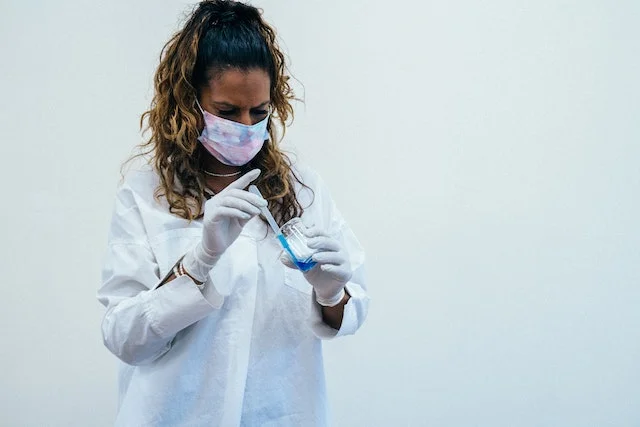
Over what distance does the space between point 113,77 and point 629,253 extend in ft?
4.68

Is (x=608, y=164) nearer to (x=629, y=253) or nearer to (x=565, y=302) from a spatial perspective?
(x=629, y=253)

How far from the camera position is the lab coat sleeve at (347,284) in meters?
1.17

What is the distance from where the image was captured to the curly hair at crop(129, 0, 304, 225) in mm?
1179

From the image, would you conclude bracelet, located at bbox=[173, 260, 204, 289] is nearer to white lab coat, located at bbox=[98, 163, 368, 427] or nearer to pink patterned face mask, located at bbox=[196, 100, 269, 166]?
white lab coat, located at bbox=[98, 163, 368, 427]

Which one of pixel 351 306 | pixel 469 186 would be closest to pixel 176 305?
pixel 351 306

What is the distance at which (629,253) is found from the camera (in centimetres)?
197

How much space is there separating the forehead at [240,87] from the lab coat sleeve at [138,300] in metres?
0.23

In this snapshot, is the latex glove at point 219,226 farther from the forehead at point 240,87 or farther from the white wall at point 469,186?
the white wall at point 469,186

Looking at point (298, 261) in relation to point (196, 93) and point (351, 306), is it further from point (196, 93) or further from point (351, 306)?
point (196, 93)

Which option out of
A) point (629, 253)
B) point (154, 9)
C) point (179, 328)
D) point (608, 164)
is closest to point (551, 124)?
point (608, 164)

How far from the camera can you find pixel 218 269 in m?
1.17

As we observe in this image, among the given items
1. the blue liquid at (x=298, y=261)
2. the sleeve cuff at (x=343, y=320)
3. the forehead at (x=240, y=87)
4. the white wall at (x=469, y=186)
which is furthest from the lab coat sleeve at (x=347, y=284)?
the white wall at (x=469, y=186)

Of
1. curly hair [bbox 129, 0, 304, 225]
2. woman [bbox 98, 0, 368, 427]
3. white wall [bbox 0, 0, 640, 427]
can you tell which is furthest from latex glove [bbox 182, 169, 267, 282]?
white wall [bbox 0, 0, 640, 427]

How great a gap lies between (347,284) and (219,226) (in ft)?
0.92
